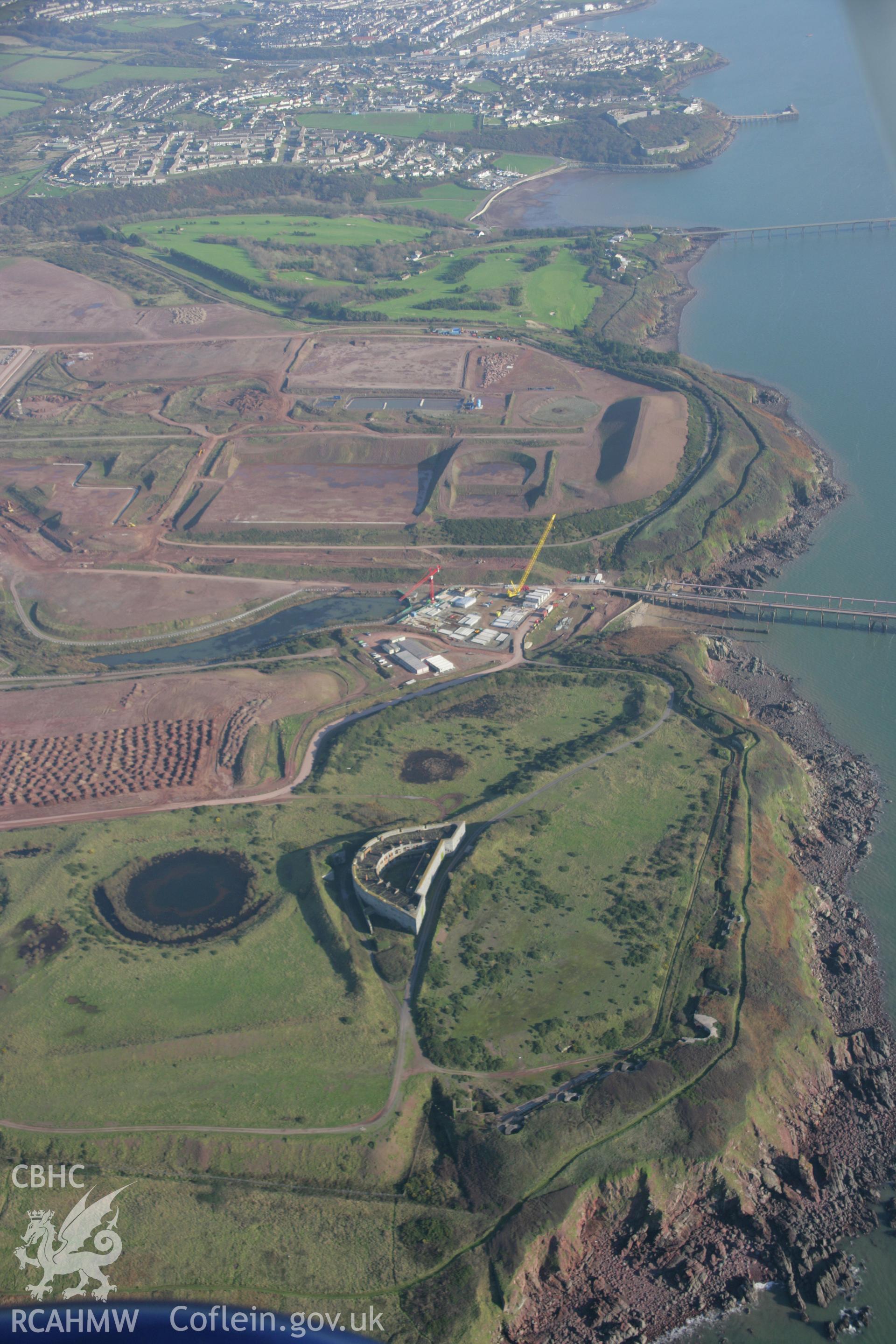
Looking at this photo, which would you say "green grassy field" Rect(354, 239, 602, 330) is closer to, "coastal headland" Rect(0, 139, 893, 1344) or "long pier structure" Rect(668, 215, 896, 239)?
"long pier structure" Rect(668, 215, 896, 239)

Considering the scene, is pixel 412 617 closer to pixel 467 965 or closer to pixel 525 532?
pixel 525 532

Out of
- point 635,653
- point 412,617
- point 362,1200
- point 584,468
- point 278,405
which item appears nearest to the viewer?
point 362,1200

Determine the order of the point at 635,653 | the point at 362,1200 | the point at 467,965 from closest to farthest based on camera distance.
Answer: the point at 362,1200 → the point at 467,965 → the point at 635,653

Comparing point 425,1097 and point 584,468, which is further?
point 584,468

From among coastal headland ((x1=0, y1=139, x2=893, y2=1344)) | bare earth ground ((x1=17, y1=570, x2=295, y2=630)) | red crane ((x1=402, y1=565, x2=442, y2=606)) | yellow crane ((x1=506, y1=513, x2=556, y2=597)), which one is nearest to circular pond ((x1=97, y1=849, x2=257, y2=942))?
coastal headland ((x1=0, y1=139, x2=893, y2=1344))

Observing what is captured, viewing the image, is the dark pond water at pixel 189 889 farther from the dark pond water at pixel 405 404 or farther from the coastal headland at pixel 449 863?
the dark pond water at pixel 405 404

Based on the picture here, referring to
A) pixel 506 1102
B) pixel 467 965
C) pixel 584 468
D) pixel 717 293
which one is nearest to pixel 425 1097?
pixel 506 1102

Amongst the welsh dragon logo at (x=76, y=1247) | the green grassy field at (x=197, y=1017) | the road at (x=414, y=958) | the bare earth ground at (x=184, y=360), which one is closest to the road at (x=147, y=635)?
the road at (x=414, y=958)
